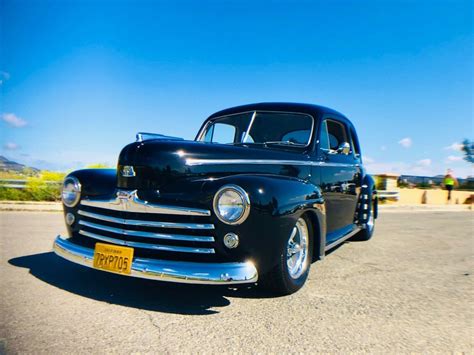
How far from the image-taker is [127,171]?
2.92 m

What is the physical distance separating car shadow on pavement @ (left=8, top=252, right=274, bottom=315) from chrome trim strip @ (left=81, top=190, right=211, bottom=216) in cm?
64

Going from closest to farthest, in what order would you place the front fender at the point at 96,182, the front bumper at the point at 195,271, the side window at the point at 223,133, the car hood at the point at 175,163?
the front bumper at the point at 195,271 < the car hood at the point at 175,163 < the front fender at the point at 96,182 < the side window at the point at 223,133

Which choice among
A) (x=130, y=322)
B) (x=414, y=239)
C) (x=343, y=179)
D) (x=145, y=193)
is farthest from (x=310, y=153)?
(x=414, y=239)

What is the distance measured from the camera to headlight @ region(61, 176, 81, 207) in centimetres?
325

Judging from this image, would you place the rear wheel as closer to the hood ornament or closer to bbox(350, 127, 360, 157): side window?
bbox(350, 127, 360, 157): side window

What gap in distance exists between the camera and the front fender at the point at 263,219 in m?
2.49

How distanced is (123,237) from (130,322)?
65 cm

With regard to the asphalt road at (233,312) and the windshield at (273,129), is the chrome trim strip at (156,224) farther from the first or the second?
the windshield at (273,129)

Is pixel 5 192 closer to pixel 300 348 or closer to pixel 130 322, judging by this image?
pixel 130 322

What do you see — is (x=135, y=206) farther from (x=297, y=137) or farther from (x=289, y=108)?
(x=289, y=108)

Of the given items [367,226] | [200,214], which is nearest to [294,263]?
[200,214]

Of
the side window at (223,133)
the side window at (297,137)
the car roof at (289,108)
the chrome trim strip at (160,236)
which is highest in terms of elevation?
the car roof at (289,108)

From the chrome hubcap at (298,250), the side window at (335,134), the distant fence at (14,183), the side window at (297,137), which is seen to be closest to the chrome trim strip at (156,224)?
the chrome hubcap at (298,250)

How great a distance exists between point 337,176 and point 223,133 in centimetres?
144
